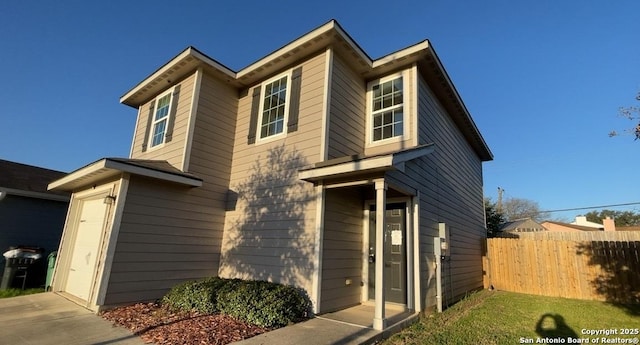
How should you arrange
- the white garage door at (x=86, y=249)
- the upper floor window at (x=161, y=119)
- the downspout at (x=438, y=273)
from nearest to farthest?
the white garage door at (x=86, y=249)
the downspout at (x=438, y=273)
the upper floor window at (x=161, y=119)

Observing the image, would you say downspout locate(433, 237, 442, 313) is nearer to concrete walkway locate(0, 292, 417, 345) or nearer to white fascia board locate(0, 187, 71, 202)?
concrete walkway locate(0, 292, 417, 345)

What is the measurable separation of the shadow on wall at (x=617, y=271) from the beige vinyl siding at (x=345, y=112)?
7997 millimetres

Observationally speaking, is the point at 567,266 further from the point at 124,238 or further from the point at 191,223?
the point at 124,238

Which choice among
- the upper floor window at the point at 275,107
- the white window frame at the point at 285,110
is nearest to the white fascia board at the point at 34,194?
the upper floor window at the point at 275,107

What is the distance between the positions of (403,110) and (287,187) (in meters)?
3.19

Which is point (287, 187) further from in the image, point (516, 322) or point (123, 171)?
point (516, 322)

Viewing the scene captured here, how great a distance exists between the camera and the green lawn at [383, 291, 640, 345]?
184 inches

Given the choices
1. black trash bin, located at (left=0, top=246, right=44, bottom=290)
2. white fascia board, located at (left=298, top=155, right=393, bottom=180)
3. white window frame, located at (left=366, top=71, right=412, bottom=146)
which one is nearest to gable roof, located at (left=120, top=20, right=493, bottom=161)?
white window frame, located at (left=366, top=71, right=412, bottom=146)

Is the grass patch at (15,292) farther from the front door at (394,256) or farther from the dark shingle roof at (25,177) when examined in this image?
the front door at (394,256)

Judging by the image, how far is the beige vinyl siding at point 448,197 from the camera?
6.63 meters

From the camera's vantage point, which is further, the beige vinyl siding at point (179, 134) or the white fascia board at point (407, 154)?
the beige vinyl siding at point (179, 134)

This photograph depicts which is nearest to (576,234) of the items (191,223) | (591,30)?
(591,30)

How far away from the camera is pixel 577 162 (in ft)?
86.8

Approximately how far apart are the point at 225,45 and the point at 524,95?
13399 millimetres
